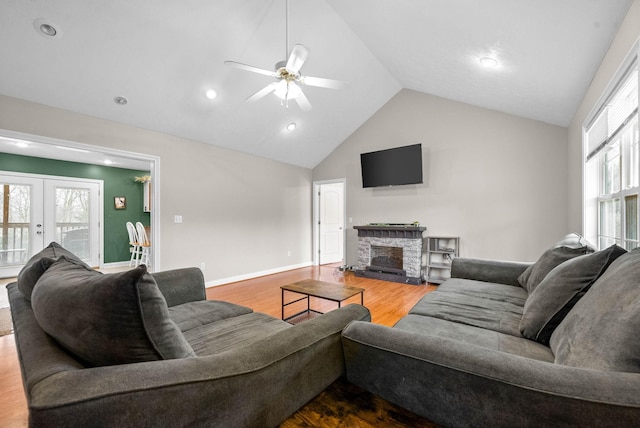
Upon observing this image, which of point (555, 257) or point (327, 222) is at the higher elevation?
point (327, 222)

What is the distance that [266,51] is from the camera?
3496mm

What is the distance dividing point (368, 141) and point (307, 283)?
11.9 feet

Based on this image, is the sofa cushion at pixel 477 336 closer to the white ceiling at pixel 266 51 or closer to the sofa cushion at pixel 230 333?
the sofa cushion at pixel 230 333

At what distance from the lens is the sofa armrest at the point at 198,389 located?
2.03 ft

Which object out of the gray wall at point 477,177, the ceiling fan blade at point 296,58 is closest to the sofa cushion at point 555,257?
the gray wall at point 477,177

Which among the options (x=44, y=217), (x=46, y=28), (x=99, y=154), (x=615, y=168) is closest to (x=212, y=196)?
(x=99, y=154)

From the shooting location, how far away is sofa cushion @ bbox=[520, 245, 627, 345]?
4.36 ft

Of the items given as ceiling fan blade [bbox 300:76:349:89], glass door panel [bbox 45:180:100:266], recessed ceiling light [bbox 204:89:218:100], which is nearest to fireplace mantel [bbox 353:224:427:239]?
ceiling fan blade [bbox 300:76:349:89]

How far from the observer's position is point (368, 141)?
576 centimetres

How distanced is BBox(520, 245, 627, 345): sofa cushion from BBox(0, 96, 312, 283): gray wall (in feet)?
14.0

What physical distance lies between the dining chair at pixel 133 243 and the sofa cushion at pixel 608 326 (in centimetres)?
685

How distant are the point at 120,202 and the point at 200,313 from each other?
6090 mm

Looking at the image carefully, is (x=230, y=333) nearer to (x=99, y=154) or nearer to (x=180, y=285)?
(x=180, y=285)

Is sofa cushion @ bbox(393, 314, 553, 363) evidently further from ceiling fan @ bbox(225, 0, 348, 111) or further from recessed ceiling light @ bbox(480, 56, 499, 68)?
recessed ceiling light @ bbox(480, 56, 499, 68)
